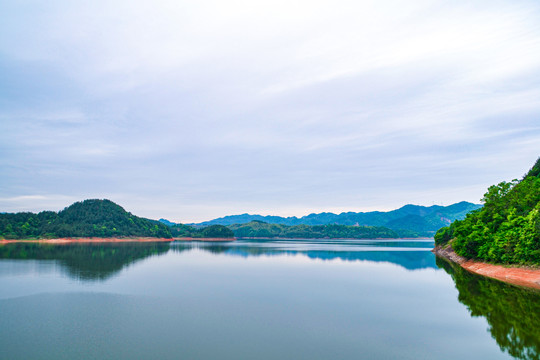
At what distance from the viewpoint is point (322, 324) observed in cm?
2841

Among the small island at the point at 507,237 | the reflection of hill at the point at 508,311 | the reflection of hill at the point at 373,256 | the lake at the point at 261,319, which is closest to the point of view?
the lake at the point at 261,319

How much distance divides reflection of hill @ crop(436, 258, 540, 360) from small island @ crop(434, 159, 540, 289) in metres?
4.67

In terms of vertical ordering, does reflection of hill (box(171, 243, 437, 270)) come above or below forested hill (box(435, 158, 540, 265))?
below

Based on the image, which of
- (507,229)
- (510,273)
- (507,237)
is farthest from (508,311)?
(507,229)

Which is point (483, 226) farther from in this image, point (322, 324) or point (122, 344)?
point (122, 344)

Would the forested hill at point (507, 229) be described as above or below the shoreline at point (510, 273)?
above

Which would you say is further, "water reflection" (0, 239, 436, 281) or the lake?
"water reflection" (0, 239, 436, 281)

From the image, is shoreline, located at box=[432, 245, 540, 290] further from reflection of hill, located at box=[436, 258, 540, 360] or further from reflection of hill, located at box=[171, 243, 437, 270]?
reflection of hill, located at box=[171, 243, 437, 270]

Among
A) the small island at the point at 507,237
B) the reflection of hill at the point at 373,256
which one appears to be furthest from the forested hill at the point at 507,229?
the reflection of hill at the point at 373,256

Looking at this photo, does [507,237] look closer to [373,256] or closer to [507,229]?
[507,229]

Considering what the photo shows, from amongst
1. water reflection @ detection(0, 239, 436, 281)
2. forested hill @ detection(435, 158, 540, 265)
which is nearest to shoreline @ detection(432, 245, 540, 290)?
forested hill @ detection(435, 158, 540, 265)

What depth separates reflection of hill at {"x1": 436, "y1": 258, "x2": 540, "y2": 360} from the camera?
77.1 feet

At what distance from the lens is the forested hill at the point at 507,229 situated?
49.9 meters

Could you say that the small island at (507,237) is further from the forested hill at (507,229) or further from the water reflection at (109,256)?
the water reflection at (109,256)
